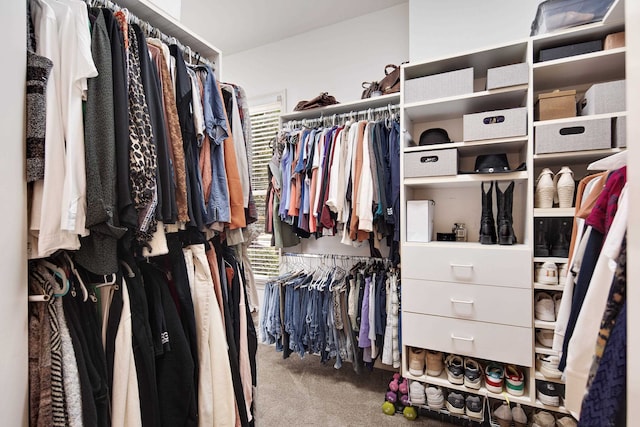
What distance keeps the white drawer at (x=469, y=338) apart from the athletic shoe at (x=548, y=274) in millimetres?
268

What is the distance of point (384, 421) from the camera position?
181 centimetres

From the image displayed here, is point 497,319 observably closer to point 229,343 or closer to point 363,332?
point 363,332

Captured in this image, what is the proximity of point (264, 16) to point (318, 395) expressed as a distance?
2.98m

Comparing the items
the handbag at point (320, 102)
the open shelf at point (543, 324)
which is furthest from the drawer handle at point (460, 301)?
the handbag at point (320, 102)

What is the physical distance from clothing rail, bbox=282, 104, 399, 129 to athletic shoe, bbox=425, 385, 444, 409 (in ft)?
5.77

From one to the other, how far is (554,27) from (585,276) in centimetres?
145

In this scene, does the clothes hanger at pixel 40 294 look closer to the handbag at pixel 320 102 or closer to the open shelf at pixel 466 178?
the open shelf at pixel 466 178

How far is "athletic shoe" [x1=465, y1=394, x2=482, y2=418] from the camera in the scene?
5.52 ft

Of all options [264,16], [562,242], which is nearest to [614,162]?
[562,242]

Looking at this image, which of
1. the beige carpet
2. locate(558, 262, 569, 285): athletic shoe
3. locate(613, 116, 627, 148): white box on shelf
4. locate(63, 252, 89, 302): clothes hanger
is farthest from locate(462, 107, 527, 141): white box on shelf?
locate(63, 252, 89, 302): clothes hanger

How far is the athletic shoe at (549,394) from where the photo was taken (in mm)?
1534

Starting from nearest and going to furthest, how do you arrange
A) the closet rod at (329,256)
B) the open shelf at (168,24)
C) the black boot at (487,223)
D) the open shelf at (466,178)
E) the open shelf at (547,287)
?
the open shelf at (168,24) → the open shelf at (547,287) → the open shelf at (466,178) → the black boot at (487,223) → the closet rod at (329,256)

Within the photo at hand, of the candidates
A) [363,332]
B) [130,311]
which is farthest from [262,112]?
[130,311]

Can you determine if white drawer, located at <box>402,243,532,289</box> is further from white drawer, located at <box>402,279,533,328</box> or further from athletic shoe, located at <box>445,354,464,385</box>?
athletic shoe, located at <box>445,354,464,385</box>
